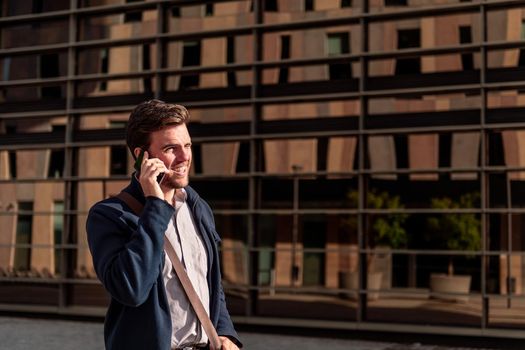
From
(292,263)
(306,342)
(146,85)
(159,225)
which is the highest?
(146,85)

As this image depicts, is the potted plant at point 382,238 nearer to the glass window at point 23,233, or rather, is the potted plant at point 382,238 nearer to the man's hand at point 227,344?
the glass window at point 23,233

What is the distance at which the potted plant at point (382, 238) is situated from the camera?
11.8 m

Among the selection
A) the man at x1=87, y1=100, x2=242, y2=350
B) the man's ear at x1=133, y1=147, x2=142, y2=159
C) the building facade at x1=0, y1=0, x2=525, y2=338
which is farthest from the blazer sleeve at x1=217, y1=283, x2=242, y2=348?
the building facade at x1=0, y1=0, x2=525, y2=338

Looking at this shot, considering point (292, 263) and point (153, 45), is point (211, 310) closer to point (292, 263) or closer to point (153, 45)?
point (292, 263)

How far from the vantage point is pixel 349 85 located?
12.2 m

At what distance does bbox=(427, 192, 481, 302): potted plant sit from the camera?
11398mm

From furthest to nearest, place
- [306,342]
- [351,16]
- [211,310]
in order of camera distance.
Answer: [351,16] → [306,342] → [211,310]

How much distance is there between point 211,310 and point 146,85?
10958 mm

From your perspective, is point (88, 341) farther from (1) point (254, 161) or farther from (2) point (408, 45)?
(2) point (408, 45)

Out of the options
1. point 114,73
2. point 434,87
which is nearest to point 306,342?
point 434,87

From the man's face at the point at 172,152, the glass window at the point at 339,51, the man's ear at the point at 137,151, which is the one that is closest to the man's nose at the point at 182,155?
the man's face at the point at 172,152

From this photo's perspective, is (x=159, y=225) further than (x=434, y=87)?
No

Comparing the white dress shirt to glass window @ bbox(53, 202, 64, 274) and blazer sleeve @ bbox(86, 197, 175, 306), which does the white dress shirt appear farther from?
glass window @ bbox(53, 202, 64, 274)

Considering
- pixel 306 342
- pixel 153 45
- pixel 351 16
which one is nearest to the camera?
pixel 306 342
